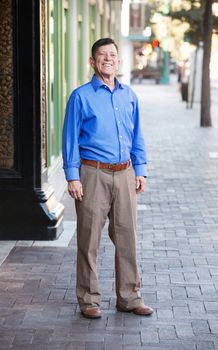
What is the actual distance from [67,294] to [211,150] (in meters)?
10.9

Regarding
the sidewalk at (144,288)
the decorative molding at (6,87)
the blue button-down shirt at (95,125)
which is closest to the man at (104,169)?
the blue button-down shirt at (95,125)

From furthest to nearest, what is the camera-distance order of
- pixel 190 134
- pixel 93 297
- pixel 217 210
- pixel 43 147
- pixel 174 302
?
pixel 190 134 → pixel 217 210 → pixel 43 147 → pixel 174 302 → pixel 93 297

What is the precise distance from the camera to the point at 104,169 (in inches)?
221

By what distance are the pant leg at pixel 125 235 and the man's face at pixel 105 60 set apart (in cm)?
68

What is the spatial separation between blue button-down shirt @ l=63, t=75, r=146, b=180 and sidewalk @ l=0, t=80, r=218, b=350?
1.03 metres

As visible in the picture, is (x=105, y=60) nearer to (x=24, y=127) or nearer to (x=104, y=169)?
(x=104, y=169)

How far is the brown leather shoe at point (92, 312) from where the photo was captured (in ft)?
18.8

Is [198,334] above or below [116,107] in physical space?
below

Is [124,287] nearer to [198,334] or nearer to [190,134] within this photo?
[198,334]

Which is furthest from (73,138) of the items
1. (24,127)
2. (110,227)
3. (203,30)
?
(203,30)

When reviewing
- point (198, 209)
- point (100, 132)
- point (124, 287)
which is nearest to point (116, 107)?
point (100, 132)

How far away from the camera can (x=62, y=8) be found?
523 inches

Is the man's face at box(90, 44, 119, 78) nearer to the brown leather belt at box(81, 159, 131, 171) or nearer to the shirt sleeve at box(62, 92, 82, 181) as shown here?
the shirt sleeve at box(62, 92, 82, 181)

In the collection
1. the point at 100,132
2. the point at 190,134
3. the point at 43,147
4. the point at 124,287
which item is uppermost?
the point at 100,132
